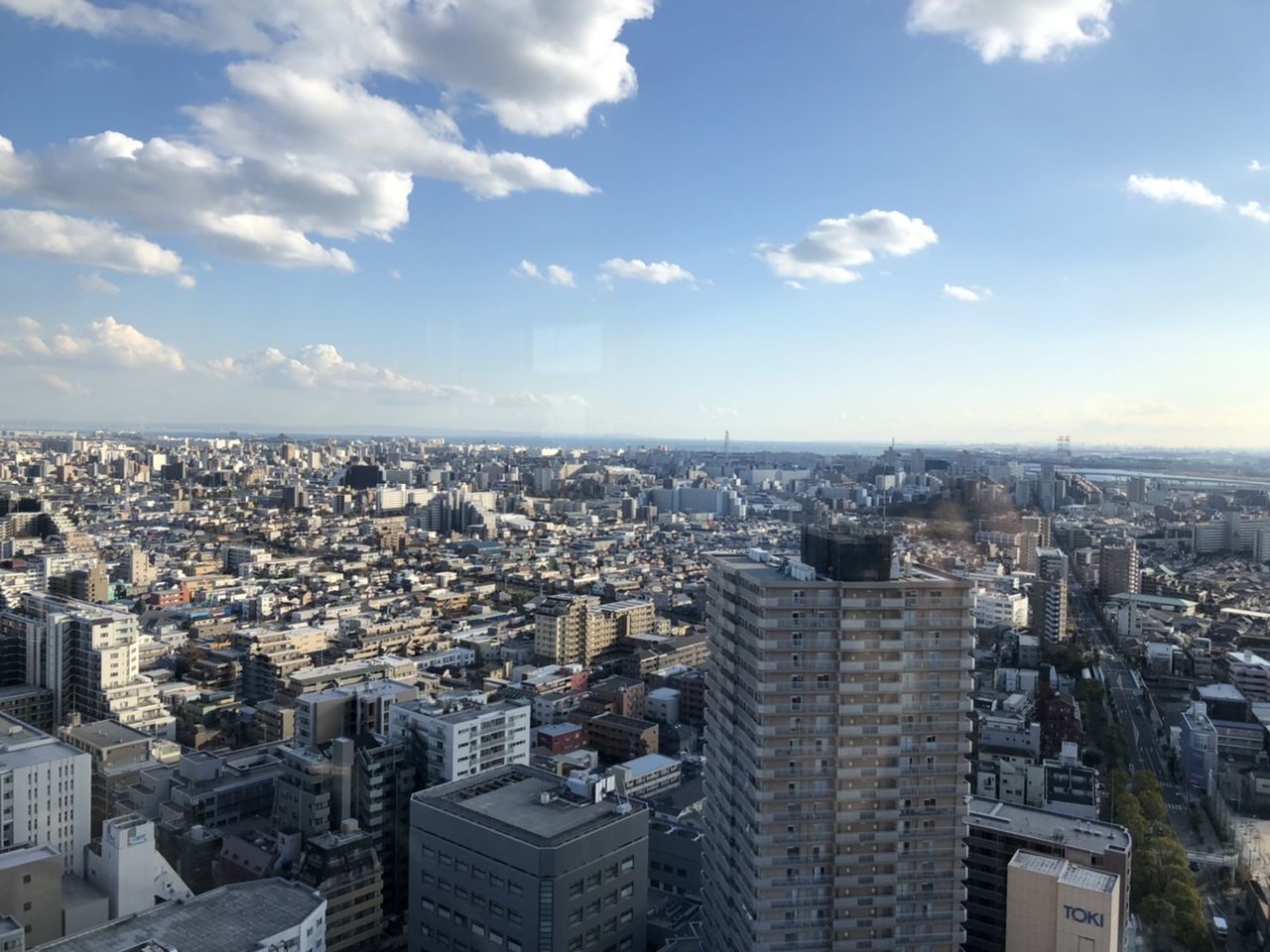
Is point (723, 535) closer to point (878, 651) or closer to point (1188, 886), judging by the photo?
point (1188, 886)

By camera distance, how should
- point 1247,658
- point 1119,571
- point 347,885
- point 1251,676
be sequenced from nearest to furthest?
point 347,885, point 1251,676, point 1247,658, point 1119,571

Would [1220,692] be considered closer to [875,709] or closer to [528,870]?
[875,709]

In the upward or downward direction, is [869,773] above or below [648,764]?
above

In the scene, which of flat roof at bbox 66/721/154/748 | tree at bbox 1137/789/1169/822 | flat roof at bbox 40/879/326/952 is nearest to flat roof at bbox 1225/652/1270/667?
tree at bbox 1137/789/1169/822

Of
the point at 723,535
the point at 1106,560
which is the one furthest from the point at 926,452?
the point at 1106,560

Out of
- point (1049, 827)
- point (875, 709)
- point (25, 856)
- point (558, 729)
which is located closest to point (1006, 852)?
point (1049, 827)

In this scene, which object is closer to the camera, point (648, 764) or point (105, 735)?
point (105, 735)
